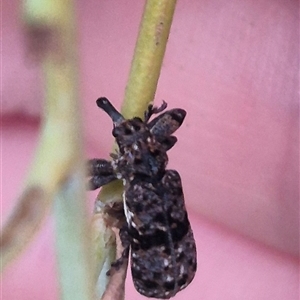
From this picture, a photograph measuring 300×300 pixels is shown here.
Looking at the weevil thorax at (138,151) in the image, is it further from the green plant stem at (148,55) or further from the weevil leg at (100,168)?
the green plant stem at (148,55)

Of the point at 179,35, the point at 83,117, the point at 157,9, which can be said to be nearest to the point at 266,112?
the point at 179,35

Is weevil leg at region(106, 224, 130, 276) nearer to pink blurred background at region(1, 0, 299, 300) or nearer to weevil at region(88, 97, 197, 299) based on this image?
weevil at region(88, 97, 197, 299)

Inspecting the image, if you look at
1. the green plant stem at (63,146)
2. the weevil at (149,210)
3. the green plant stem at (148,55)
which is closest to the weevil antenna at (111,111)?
the weevil at (149,210)

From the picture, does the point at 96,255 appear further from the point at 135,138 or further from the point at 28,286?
the point at 28,286

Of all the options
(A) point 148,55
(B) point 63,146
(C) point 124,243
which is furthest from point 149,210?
(B) point 63,146

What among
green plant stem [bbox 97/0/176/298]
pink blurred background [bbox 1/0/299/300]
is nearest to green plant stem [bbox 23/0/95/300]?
green plant stem [bbox 97/0/176/298]

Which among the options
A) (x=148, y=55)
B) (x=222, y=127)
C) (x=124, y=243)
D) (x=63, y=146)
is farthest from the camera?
(x=222, y=127)

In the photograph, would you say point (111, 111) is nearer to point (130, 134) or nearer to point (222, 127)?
point (130, 134)
